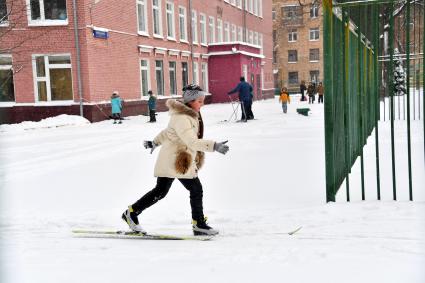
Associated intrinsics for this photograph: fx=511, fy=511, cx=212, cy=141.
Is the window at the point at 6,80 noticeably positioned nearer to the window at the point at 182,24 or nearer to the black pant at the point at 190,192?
the window at the point at 182,24

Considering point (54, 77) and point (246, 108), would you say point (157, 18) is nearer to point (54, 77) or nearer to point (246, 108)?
point (54, 77)

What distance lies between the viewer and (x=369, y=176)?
7309mm

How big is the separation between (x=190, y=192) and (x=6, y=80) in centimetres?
1909

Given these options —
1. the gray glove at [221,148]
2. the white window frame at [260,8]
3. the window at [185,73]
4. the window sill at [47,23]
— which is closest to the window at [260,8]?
the white window frame at [260,8]

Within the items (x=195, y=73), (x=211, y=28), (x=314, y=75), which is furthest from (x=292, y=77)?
(x=195, y=73)

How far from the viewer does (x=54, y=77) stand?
848 inches

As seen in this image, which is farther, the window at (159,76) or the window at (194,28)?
the window at (194,28)

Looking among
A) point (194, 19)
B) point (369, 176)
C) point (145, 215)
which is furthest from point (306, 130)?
point (194, 19)

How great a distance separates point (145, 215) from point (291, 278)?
2.54 metres

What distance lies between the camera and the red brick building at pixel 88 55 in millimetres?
21078

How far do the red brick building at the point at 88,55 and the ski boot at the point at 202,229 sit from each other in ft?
53.6

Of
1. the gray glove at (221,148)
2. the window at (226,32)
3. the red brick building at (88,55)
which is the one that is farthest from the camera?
the window at (226,32)

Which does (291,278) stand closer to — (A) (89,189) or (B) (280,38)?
(A) (89,189)

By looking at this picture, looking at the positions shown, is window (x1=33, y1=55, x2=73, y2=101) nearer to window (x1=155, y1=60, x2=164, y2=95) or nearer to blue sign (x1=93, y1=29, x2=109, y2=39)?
blue sign (x1=93, y1=29, x2=109, y2=39)
